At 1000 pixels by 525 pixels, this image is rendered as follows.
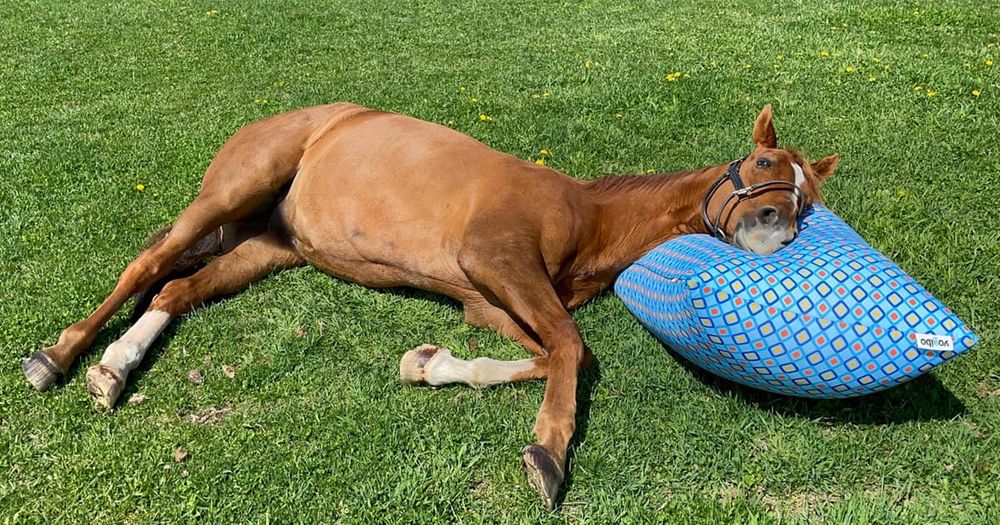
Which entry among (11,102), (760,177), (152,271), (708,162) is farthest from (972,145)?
(11,102)

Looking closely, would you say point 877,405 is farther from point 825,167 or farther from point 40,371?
point 40,371

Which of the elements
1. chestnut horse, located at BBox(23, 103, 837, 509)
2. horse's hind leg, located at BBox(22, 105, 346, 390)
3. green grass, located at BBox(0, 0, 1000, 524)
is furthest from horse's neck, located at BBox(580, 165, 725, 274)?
horse's hind leg, located at BBox(22, 105, 346, 390)

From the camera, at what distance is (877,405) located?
3592mm

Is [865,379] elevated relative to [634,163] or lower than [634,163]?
elevated

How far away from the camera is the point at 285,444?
3451 mm

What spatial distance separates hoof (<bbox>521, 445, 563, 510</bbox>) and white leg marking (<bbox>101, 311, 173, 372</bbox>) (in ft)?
7.18

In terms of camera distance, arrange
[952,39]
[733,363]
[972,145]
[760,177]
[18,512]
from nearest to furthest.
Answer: [18,512]
[733,363]
[760,177]
[972,145]
[952,39]

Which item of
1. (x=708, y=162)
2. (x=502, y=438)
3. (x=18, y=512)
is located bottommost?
(x=708, y=162)

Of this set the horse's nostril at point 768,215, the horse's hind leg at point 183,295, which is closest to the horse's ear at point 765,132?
the horse's nostril at point 768,215

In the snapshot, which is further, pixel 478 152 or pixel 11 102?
pixel 11 102

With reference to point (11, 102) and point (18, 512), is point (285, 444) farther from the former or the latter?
point (11, 102)

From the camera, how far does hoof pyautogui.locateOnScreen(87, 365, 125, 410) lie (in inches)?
143

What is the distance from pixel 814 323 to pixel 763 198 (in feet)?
3.79

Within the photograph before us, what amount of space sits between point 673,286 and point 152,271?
121 inches
